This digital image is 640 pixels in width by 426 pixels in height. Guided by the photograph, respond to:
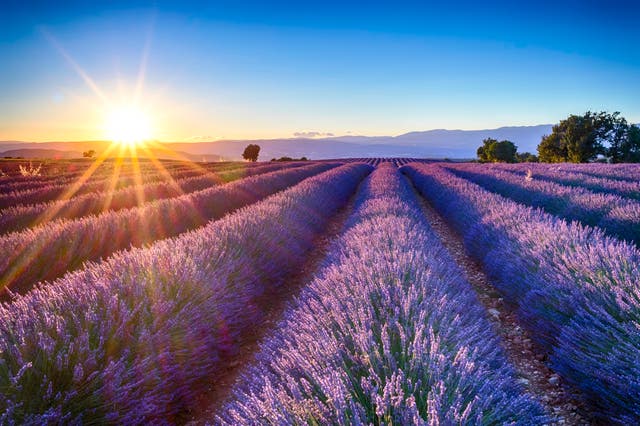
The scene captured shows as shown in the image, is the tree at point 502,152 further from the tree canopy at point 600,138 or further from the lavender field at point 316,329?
the lavender field at point 316,329

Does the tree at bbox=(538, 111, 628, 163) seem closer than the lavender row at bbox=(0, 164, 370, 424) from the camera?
No

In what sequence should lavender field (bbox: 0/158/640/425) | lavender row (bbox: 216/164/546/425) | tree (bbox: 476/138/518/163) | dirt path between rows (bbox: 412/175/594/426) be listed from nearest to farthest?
lavender row (bbox: 216/164/546/425)
lavender field (bbox: 0/158/640/425)
dirt path between rows (bbox: 412/175/594/426)
tree (bbox: 476/138/518/163)

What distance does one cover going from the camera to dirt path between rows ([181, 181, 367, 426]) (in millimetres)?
2289

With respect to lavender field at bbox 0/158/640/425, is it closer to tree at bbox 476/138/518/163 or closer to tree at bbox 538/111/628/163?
tree at bbox 538/111/628/163

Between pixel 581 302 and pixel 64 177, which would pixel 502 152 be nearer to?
pixel 64 177

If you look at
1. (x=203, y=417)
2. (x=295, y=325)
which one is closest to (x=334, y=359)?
Result: (x=295, y=325)

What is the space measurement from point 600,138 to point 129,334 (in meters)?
47.1

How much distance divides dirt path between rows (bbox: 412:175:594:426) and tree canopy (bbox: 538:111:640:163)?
41.3 metres

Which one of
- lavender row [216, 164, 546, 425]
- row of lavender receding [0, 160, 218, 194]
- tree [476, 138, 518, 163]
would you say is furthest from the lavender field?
tree [476, 138, 518, 163]

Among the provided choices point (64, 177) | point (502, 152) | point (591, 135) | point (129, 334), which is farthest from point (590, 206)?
point (502, 152)

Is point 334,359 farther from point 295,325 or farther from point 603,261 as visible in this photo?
point 603,261

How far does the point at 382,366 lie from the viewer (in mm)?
1422

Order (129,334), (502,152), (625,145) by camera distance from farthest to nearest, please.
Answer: (502,152) < (625,145) < (129,334)

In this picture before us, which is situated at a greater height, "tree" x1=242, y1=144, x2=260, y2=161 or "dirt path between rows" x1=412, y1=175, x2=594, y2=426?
"tree" x1=242, y1=144, x2=260, y2=161
